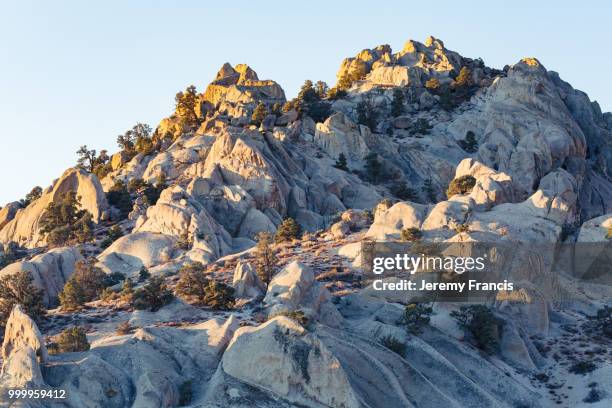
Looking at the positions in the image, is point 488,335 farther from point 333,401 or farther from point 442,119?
point 442,119

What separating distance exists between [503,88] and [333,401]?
107 meters

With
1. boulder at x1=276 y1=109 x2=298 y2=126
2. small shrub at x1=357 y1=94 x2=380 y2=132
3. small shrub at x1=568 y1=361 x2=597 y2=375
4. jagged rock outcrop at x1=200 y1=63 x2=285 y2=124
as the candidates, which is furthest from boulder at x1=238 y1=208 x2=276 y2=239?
small shrub at x1=357 y1=94 x2=380 y2=132

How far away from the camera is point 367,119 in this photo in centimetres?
13875

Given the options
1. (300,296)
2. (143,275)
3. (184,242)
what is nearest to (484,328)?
(300,296)

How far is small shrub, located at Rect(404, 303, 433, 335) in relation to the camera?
59.6 m

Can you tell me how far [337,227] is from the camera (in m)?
88.6

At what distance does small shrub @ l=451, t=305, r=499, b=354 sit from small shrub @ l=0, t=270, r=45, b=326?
3672 cm

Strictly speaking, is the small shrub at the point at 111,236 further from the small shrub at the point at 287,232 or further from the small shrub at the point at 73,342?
the small shrub at the point at 73,342

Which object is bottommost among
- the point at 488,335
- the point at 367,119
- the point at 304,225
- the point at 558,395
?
the point at 558,395

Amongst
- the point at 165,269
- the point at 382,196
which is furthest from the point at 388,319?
the point at 382,196

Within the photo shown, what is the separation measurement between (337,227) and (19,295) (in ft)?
117

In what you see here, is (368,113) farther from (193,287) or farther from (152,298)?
(152,298)

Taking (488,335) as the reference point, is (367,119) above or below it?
above

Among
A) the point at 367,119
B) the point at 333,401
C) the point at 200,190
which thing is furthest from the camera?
the point at 367,119
